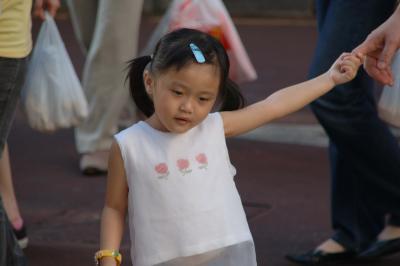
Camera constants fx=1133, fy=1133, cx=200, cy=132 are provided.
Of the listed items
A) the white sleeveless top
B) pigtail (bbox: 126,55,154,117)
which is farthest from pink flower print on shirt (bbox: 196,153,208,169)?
pigtail (bbox: 126,55,154,117)

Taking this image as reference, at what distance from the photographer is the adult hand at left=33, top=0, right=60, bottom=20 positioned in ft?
16.2

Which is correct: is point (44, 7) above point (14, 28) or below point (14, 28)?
below

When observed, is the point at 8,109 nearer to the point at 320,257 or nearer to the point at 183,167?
the point at 183,167

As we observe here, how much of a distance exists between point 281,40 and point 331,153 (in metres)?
8.85

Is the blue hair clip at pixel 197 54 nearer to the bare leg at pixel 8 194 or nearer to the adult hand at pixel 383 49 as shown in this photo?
the adult hand at pixel 383 49

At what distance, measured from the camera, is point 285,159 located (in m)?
7.05

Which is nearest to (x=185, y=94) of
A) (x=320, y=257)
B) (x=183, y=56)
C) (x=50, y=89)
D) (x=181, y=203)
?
(x=183, y=56)

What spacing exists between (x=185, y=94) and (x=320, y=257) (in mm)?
1698

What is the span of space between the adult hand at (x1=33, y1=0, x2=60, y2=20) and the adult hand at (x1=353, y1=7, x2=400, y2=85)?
1.70m

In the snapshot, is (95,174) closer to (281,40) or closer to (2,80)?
(2,80)

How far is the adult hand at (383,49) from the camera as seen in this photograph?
3.77 metres

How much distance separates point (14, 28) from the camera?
4.16 meters

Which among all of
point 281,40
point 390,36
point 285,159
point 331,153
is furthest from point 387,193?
point 281,40

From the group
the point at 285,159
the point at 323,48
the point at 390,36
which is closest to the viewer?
the point at 390,36
